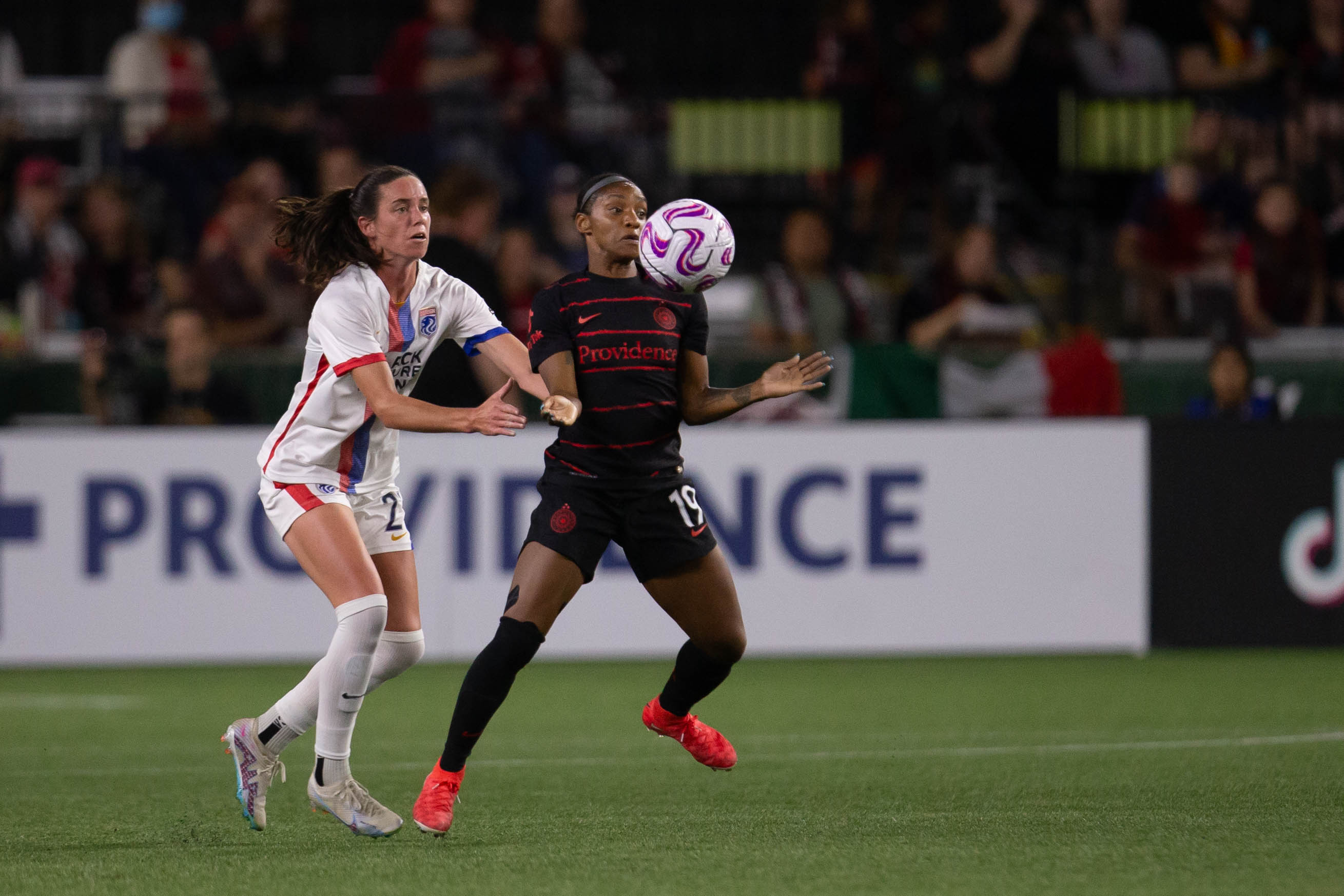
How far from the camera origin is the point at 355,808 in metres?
5.50

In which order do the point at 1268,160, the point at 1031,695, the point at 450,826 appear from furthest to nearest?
the point at 1268,160 → the point at 1031,695 → the point at 450,826

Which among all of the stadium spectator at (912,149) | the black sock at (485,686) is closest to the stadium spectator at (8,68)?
the stadium spectator at (912,149)

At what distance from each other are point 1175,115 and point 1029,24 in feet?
4.04

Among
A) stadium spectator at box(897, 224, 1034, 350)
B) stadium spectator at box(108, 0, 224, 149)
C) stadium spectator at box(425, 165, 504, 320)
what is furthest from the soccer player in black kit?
stadium spectator at box(108, 0, 224, 149)

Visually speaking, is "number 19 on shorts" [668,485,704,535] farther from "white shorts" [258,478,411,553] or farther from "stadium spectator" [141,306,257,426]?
"stadium spectator" [141,306,257,426]

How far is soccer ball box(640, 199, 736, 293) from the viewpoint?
230 inches

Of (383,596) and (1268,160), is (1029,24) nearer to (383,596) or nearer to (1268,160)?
(1268,160)

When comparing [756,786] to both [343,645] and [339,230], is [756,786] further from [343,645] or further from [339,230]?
[339,230]

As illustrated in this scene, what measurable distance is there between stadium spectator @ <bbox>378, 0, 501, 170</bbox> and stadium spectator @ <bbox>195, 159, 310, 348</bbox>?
1.29 meters

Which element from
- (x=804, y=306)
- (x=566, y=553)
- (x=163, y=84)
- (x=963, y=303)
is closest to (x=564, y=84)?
(x=163, y=84)

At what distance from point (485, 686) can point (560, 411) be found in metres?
0.88

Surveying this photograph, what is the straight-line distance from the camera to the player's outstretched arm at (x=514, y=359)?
5.88 metres

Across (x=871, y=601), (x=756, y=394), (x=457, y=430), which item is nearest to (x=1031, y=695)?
(x=871, y=601)

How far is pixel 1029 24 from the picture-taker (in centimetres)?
1373
